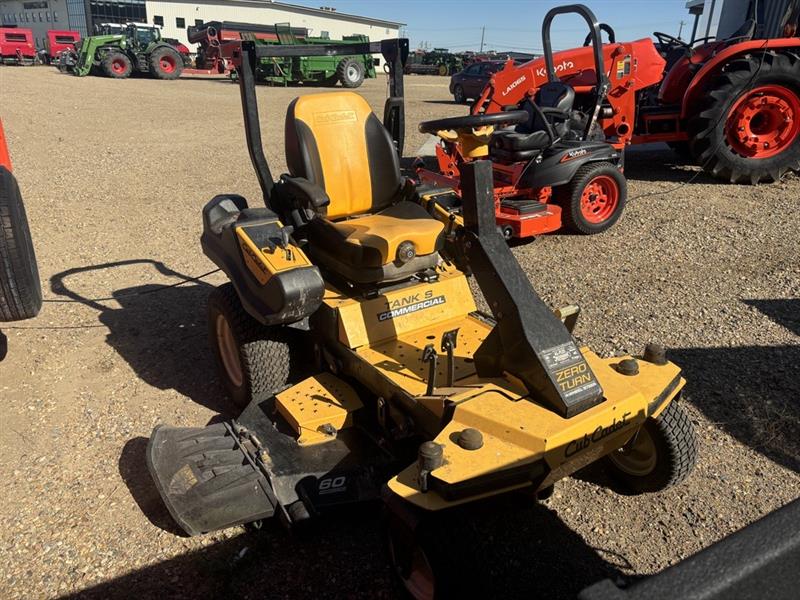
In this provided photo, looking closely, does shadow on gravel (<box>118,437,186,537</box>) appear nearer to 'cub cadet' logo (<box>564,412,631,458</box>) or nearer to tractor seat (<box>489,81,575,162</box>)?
'cub cadet' logo (<box>564,412,631,458</box>)

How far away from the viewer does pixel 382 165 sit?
3639mm

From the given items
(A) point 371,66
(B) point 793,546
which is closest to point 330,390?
(B) point 793,546

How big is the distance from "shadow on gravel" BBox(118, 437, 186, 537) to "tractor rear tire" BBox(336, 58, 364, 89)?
20.1m

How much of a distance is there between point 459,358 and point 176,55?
80.9 feet

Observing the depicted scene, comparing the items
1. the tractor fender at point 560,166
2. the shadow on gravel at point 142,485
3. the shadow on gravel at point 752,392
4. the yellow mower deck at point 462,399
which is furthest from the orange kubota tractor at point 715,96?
the shadow on gravel at point 142,485

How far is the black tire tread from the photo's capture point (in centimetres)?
323

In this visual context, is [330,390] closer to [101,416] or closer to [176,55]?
[101,416]

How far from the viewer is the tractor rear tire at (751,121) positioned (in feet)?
24.6

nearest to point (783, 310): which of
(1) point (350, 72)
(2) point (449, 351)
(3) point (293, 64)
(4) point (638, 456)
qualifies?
(4) point (638, 456)

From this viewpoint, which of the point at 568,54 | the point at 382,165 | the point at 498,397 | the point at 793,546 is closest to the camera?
the point at 793,546

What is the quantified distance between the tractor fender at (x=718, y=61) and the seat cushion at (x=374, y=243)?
619cm

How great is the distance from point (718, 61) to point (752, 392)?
5.84 metres

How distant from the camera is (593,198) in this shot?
630 centimetres

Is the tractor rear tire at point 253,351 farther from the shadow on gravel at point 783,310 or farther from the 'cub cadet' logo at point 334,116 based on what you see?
the shadow on gravel at point 783,310
